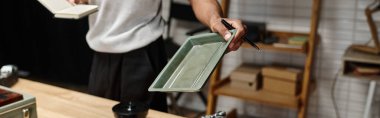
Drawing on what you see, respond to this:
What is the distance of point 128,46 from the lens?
144 cm

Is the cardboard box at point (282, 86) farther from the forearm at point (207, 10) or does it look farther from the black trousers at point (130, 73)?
the forearm at point (207, 10)

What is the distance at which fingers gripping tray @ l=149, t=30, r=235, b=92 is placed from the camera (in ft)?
2.97

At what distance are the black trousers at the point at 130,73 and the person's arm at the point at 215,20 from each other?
23 centimetres

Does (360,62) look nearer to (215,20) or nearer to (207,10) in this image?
(207,10)

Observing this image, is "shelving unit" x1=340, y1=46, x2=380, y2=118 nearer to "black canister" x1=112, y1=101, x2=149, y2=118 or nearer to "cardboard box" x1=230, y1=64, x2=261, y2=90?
"cardboard box" x1=230, y1=64, x2=261, y2=90

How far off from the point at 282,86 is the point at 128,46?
4.03 ft

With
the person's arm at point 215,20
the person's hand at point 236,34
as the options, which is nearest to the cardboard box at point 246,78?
the person's arm at point 215,20

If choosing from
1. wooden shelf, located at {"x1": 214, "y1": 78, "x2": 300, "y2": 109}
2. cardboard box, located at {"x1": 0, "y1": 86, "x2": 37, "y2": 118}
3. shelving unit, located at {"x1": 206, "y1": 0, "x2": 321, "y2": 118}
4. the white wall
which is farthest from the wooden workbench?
the white wall

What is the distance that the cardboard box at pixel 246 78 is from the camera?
2.47 meters

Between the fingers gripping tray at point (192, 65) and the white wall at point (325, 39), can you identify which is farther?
the white wall at point (325, 39)

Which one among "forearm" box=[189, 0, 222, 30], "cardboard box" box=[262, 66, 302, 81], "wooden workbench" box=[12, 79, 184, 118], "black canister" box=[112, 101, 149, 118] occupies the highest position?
"forearm" box=[189, 0, 222, 30]

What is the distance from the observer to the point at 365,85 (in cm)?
254

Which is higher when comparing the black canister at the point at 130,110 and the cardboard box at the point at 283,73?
the black canister at the point at 130,110

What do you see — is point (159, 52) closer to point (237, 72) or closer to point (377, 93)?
point (237, 72)
